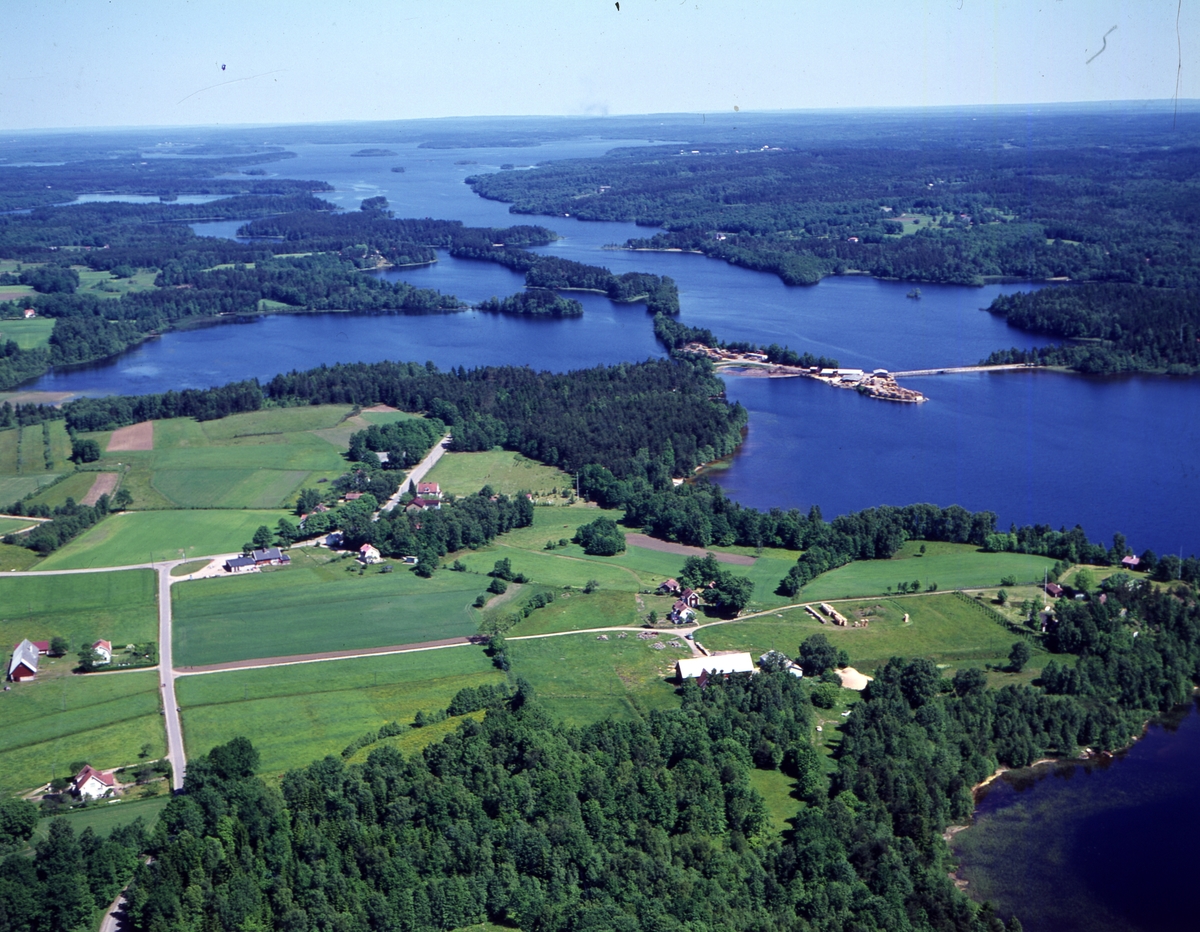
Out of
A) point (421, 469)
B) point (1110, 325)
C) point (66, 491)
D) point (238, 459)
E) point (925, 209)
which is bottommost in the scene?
point (421, 469)

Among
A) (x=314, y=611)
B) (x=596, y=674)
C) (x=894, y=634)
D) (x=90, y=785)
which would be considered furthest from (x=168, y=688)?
(x=894, y=634)

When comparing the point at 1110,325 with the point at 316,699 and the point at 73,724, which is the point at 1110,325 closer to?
the point at 316,699

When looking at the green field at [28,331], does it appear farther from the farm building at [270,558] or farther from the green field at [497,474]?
the farm building at [270,558]

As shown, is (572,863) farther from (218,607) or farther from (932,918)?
(218,607)

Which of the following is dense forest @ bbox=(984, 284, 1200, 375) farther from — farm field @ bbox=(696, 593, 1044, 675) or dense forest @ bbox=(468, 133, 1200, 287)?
farm field @ bbox=(696, 593, 1044, 675)

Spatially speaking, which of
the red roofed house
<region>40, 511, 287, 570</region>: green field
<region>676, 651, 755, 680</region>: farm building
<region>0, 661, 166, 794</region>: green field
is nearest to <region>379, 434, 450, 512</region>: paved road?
<region>40, 511, 287, 570</region>: green field

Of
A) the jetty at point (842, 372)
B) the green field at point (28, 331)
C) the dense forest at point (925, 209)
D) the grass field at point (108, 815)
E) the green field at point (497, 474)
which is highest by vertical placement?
the dense forest at point (925, 209)

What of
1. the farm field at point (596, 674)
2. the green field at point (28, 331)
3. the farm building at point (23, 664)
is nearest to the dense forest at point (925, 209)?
the green field at point (28, 331)
